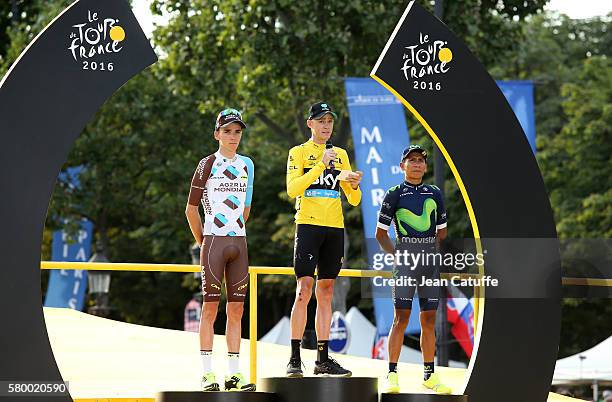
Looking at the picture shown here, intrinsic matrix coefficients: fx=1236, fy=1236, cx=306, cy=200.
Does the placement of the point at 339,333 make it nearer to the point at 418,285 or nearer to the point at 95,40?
the point at 418,285

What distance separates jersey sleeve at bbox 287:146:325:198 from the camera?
367 inches

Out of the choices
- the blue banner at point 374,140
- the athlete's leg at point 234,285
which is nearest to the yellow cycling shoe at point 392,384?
the athlete's leg at point 234,285

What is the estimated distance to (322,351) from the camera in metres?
9.49

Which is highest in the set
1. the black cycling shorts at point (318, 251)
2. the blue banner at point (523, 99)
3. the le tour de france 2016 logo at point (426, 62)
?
the blue banner at point (523, 99)

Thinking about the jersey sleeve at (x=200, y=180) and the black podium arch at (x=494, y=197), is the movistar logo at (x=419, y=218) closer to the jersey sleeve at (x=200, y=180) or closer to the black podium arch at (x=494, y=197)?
the black podium arch at (x=494, y=197)

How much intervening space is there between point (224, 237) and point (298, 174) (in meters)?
0.81

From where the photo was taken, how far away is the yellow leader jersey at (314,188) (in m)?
9.42

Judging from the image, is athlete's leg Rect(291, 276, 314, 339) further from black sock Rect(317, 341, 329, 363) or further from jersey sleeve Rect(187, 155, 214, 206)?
jersey sleeve Rect(187, 155, 214, 206)

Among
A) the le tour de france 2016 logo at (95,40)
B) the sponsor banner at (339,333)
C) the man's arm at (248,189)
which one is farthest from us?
the sponsor banner at (339,333)

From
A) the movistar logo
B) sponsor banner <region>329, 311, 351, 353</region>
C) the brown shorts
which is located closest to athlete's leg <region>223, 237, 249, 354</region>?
the brown shorts

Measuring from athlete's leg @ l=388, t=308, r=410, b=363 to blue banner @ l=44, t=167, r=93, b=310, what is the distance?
16032 millimetres

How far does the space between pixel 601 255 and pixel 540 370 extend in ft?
42.9

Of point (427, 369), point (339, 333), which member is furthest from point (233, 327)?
point (339, 333)

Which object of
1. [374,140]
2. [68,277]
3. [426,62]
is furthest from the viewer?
[68,277]
